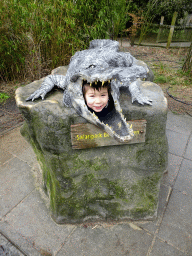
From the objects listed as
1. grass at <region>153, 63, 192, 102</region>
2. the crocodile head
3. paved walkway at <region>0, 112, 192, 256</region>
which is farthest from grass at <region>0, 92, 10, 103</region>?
grass at <region>153, 63, 192, 102</region>

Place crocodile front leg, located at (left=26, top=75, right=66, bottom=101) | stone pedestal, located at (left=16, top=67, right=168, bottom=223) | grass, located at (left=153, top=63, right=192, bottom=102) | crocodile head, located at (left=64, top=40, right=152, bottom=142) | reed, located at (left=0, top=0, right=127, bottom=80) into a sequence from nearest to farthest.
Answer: crocodile head, located at (left=64, top=40, right=152, bottom=142), stone pedestal, located at (left=16, top=67, right=168, bottom=223), crocodile front leg, located at (left=26, top=75, right=66, bottom=101), reed, located at (left=0, top=0, right=127, bottom=80), grass, located at (left=153, top=63, right=192, bottom=102)

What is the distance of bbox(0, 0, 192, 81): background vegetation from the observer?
3.90m

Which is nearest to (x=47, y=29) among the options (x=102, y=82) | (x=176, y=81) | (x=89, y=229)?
(x=102, y=82)

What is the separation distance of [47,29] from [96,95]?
3.29 m

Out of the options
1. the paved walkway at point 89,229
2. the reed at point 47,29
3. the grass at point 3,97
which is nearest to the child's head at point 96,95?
the paved walkway at point 89,229

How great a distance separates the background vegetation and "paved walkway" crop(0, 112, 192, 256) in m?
2.89

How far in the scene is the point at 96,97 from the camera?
1.59 meters

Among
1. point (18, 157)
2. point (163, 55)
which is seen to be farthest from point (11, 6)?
point (163, 55)

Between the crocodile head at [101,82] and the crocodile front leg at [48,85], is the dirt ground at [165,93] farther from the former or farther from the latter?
the crocodile head at [101,82]

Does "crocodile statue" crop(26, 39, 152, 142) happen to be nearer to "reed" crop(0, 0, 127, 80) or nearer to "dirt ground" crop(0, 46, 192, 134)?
"reed" crop(0, 0, 127, 80)

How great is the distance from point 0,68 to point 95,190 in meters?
4.45

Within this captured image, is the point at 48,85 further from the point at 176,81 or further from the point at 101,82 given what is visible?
the point at 176,81

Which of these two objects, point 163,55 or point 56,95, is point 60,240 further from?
point 163,55

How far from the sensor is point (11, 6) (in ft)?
13.6
